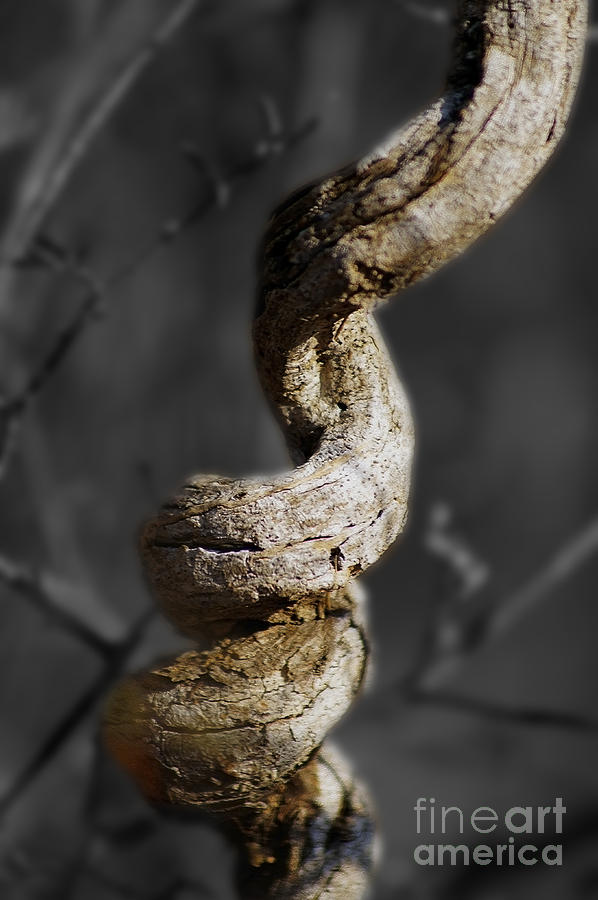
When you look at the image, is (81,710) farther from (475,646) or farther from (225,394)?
(225,394)

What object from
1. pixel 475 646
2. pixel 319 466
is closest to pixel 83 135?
pixel 319 466

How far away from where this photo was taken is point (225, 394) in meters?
1.58

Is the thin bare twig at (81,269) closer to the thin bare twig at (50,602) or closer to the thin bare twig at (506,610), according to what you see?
the thin bare twig at (50,602)

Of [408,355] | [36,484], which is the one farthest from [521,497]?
[36,484]

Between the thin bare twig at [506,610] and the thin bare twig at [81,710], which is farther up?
the thin bare twig at [506,610]

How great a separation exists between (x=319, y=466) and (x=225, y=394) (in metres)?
1.21

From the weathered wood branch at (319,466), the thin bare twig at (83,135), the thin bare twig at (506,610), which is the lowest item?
the weathered wood branch at (319,466)

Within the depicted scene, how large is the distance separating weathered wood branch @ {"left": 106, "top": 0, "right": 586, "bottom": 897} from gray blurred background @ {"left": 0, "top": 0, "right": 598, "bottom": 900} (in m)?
0.54

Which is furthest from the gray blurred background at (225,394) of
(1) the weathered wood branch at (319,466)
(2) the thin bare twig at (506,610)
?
(1) the weathered wood branch at (319,466)

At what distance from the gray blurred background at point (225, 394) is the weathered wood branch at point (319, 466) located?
54 cm

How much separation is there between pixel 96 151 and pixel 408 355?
0.67 metres

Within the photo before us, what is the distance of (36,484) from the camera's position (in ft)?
4.32

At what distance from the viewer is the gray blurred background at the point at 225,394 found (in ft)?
3.92

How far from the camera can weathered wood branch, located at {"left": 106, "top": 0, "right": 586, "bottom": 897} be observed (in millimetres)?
355
